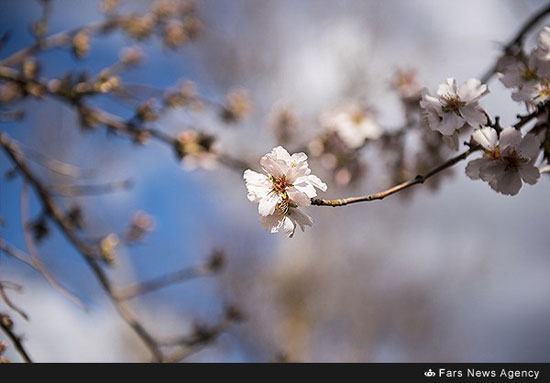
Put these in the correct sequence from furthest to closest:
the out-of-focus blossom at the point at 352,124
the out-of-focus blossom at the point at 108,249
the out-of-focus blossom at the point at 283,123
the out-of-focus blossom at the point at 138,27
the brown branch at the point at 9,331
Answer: the out-of-focus blossom at the point at 283,123 < the out-of-focus blossom at the point at 138,27 < the out-of-focus blossom at the point at 352,124 < the out-of-focus blossom at the point at 108,249 < the brown branch at the point at 9,331

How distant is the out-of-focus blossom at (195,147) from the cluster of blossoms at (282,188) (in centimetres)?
78

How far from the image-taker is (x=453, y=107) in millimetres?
652

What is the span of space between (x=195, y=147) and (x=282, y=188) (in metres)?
0.81

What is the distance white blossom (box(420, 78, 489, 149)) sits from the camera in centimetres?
64

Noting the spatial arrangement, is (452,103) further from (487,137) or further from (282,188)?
(282,188)

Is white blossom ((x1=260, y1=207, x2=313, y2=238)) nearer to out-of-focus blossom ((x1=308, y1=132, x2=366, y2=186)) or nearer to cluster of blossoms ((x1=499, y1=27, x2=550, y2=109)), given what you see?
cluster of blossoms ((x1=499, y1=27, x2=550, y2=109))

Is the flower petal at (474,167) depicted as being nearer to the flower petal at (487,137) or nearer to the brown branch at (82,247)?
the flower petal at (487,137)

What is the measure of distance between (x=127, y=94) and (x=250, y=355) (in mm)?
4380

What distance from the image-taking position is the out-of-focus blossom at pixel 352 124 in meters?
1.65

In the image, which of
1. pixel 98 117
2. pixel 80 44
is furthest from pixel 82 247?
pixel 80 44

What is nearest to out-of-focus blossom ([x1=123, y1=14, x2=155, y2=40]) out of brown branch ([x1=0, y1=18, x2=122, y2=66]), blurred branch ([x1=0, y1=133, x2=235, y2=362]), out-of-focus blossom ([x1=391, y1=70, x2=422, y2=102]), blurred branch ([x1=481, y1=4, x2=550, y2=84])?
brown branch ([x1=0, y1=18, x2=122, y2=66])

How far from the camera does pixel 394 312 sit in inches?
238
